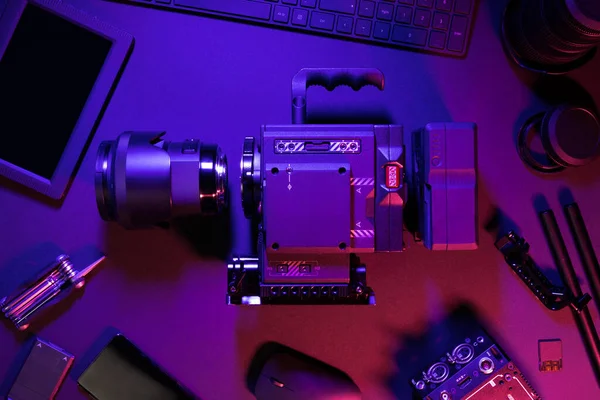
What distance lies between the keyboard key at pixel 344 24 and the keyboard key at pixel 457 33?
0.67ft

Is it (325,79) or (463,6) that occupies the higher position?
(463,6)

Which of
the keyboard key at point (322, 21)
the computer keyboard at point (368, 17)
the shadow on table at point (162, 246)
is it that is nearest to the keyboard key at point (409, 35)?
the computer keyboard at point (368, 17)

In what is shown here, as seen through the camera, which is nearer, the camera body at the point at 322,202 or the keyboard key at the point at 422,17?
the camera body at the point at 322,202

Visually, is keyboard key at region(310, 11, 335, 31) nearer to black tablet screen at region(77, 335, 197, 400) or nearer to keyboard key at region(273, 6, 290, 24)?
keyboard key at region(273, 6, 290, 24)

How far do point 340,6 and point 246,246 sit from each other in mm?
520

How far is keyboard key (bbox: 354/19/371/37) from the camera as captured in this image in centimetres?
101

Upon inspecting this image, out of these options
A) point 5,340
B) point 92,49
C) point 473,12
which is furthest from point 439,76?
point 5,340

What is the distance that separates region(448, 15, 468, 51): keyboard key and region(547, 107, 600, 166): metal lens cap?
230 mm

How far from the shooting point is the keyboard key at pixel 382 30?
1.01m

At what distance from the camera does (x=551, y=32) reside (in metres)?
0.90

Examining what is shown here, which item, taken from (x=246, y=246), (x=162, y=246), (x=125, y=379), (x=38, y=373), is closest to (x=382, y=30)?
(x=246, y=246)

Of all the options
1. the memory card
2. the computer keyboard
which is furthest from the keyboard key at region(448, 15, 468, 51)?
the memory card

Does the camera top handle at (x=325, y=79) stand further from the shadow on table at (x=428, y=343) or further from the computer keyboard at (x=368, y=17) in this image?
the shadow on table at (x=428, y=343)

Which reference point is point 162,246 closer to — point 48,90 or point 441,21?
point 48,90
